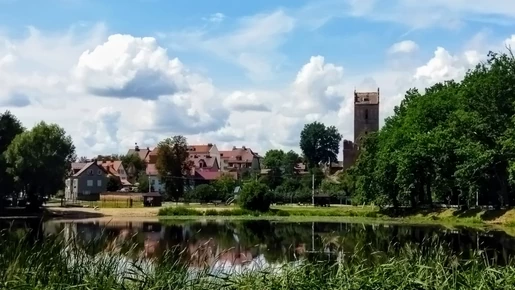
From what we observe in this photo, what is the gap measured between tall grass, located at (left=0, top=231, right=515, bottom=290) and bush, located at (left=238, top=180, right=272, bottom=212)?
5469 centimetres

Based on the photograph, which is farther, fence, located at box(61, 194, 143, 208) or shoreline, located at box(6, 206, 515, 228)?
fence, located at box(61, 194, 143, 208)

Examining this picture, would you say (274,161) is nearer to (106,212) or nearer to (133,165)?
(133,165)

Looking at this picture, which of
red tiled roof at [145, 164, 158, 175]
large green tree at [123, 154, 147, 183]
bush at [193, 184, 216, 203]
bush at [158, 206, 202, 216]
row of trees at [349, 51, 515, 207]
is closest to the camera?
row of trees at [349, 51, 515, 207]

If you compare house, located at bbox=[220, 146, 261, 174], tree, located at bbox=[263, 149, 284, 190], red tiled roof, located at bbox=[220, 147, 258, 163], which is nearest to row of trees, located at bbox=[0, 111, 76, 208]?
tree, located at bbox=[263, 149, 284, 190]

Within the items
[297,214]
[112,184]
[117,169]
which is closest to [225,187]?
[112,184]

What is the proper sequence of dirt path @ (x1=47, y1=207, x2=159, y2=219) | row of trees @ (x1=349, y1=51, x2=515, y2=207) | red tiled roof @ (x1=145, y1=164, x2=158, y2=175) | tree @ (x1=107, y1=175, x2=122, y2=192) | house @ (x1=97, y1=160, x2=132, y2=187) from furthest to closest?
house @ (x1=97, y1=160, x2=132, y2=187), red tiled roof @ (x1=145, y1=164, x2=158, y2=175), tree @ (x1=107, y1=175, x2=122, y2=192), dirt path @ (x1=47, y1=207, x2=159, y2=219), row of trees @ (x1=349, y1=51, x2=515, y2=207)

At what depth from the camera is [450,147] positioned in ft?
192

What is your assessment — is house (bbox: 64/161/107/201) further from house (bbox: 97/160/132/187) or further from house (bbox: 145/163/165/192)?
house (bbox: 97/160/132/187)

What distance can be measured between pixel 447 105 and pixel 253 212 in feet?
67.7

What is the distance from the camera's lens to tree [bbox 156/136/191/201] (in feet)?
306

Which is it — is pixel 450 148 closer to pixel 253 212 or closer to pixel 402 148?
pixel 402 148

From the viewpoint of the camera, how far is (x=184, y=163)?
9894cm

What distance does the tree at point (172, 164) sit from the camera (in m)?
93.4

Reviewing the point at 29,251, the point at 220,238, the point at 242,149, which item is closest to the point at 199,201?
the point at 220,238
